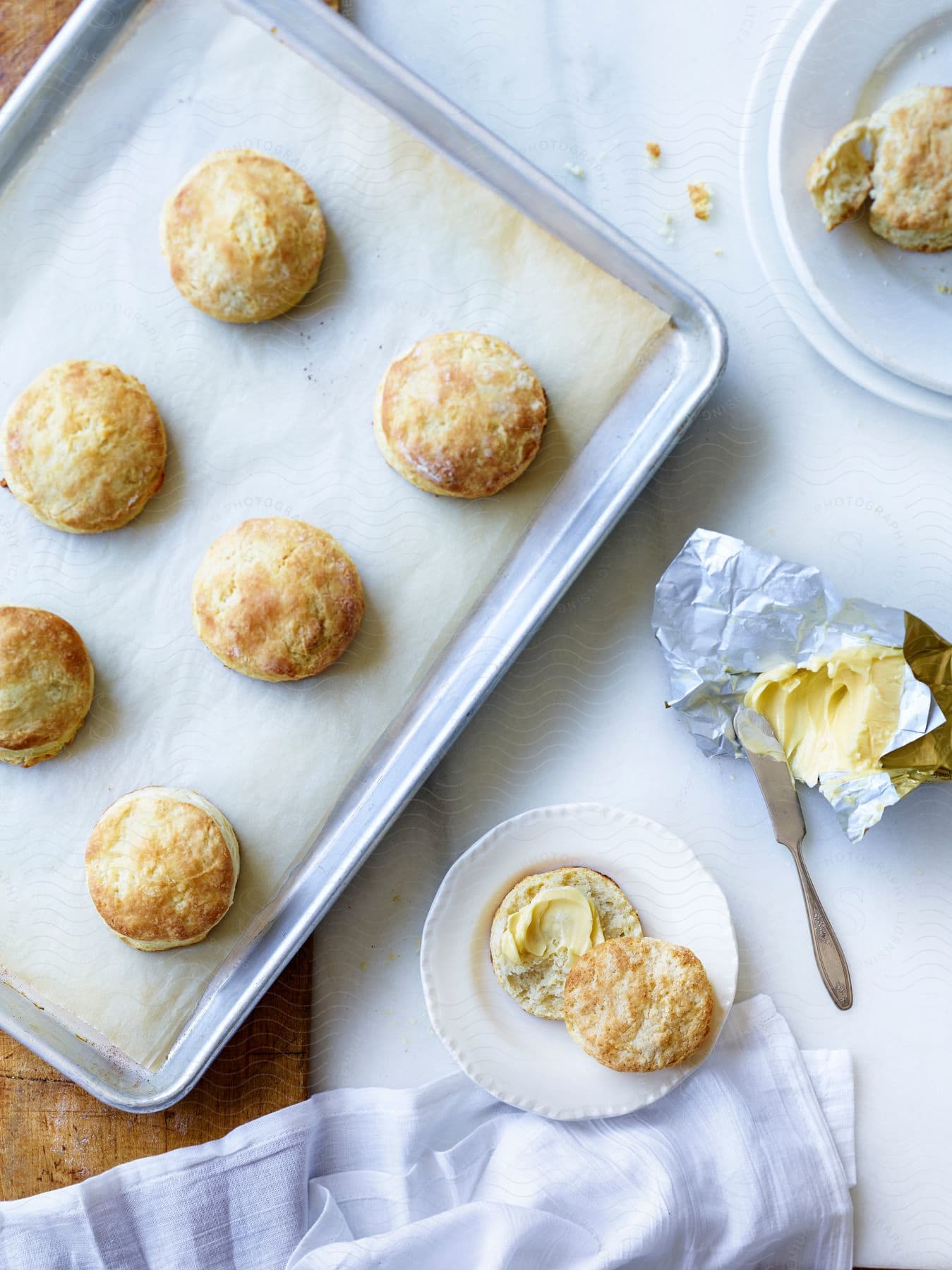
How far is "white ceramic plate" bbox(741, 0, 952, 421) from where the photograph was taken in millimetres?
1749

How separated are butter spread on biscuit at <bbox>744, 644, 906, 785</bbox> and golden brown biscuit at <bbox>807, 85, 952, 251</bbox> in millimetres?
729

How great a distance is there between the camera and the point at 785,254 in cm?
178

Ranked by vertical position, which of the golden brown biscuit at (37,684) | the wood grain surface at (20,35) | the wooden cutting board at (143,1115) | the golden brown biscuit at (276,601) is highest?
the wood grain surface at (20,35)

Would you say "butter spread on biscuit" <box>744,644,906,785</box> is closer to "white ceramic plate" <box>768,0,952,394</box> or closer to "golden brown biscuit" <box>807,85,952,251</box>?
"white ceramic plate" <box>768,0,952,394</box>

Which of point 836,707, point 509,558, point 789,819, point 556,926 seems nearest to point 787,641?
point 836,707

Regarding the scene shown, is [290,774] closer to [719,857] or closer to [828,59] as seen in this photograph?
[719,857]

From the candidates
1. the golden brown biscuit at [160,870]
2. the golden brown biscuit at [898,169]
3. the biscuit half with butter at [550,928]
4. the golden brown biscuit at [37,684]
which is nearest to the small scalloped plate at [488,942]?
the biscuit half with butter at [550,928]

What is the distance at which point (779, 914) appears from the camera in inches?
70.5

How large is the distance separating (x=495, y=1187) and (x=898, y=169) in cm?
187

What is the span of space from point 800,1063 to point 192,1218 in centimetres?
109

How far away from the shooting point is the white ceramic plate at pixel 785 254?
175 centimetres

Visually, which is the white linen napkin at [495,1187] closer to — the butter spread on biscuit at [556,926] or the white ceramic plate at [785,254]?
the butter spread on biscuit at [556,926]

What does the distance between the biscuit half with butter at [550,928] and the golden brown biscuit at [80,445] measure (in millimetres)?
957

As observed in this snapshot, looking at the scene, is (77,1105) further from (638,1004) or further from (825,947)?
(825,947)
